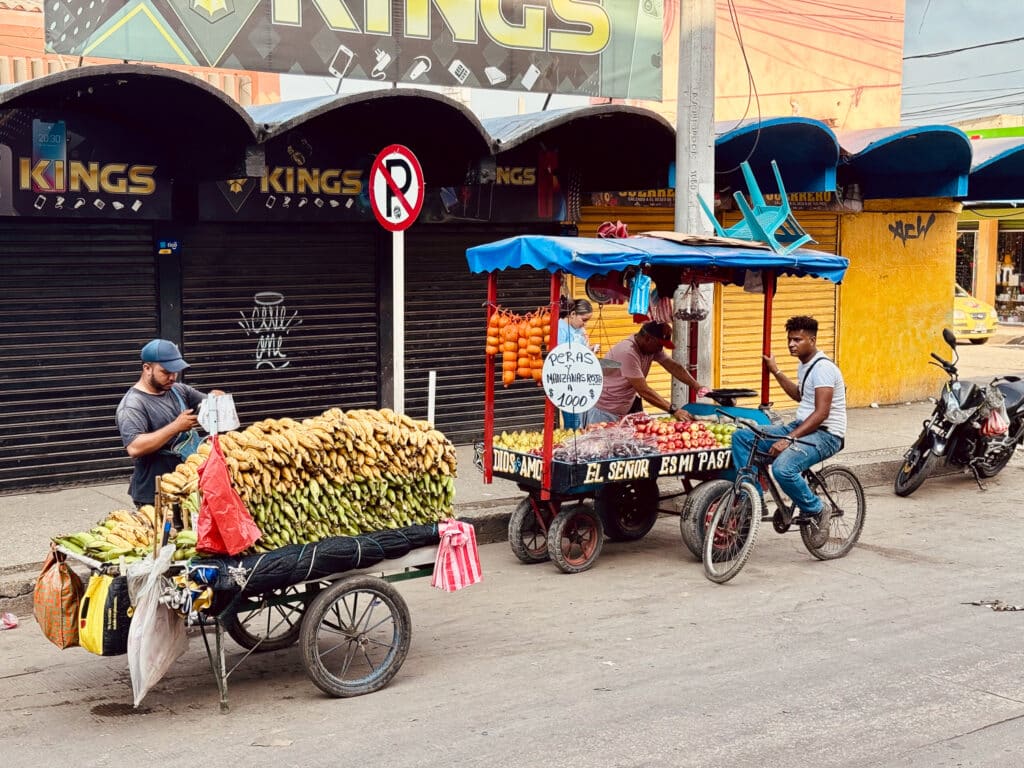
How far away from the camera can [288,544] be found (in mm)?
6211

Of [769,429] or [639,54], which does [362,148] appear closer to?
[639,54]

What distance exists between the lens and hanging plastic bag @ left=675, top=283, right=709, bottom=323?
424 inches

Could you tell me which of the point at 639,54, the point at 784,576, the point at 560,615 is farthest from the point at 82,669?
the point at 639,54

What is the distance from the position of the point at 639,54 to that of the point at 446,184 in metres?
3.42

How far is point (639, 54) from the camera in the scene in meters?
14.6

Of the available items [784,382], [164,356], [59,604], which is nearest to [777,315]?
[784,382]

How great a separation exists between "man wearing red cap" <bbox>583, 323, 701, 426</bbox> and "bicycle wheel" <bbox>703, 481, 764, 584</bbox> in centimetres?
148

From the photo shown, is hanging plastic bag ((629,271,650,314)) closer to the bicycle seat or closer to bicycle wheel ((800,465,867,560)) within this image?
the bicycle seat

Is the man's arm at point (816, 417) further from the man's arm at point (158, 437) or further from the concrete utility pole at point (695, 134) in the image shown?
the man's arm at point (158, 437)

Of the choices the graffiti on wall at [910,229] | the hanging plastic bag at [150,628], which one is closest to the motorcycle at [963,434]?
the graffiti on wall at [910,229]

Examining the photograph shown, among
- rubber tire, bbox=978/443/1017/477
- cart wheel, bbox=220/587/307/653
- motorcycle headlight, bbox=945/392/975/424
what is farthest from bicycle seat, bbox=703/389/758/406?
cart wheel, bbox=220/587/307/653

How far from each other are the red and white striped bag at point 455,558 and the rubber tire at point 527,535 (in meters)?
2.50

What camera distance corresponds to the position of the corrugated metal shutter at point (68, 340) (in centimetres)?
1079

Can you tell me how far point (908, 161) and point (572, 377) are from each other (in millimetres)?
8308
